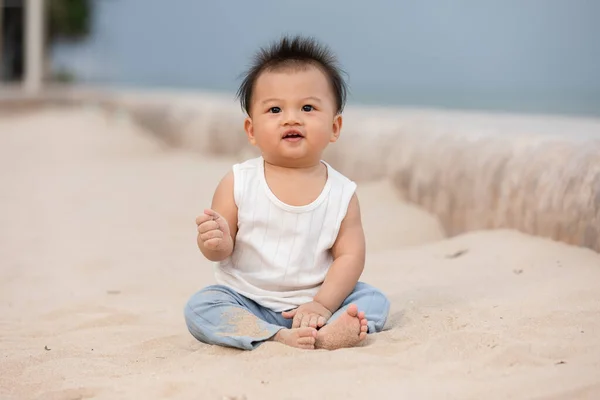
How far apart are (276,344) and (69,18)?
1723cm

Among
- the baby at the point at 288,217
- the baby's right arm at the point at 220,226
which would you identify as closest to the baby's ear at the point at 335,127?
the baby at the point at 288,217

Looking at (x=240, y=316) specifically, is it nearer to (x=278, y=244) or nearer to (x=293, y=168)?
(x=278, y=244)

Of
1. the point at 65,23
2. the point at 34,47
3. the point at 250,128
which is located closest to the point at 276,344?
the point at 250,128

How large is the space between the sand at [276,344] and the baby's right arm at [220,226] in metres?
0.26

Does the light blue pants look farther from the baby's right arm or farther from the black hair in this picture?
the black hair

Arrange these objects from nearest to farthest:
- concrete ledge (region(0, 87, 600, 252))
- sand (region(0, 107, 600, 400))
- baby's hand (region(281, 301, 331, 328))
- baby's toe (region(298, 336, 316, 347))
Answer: sand (region(0, 107, 600, 400)), baby's toe (region(298, 336, 316, 347)), baby's hand (region(281, 301, 331, 328)), concrete ledge (region(0, 87, 600, 252))

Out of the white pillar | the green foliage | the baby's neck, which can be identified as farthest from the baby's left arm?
the green foliage

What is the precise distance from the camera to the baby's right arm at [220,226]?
2.29 m

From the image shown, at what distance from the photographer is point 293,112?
240 cm

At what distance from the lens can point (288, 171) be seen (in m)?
2.48

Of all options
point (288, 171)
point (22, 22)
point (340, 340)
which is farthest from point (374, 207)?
point (22, 22)

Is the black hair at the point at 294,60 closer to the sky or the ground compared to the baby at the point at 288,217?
closer to the sky

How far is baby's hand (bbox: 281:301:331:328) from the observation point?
2.27m

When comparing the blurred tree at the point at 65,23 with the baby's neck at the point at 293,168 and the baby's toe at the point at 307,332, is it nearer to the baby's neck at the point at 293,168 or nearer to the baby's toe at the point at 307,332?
the baby's neck at the point at 293,168
